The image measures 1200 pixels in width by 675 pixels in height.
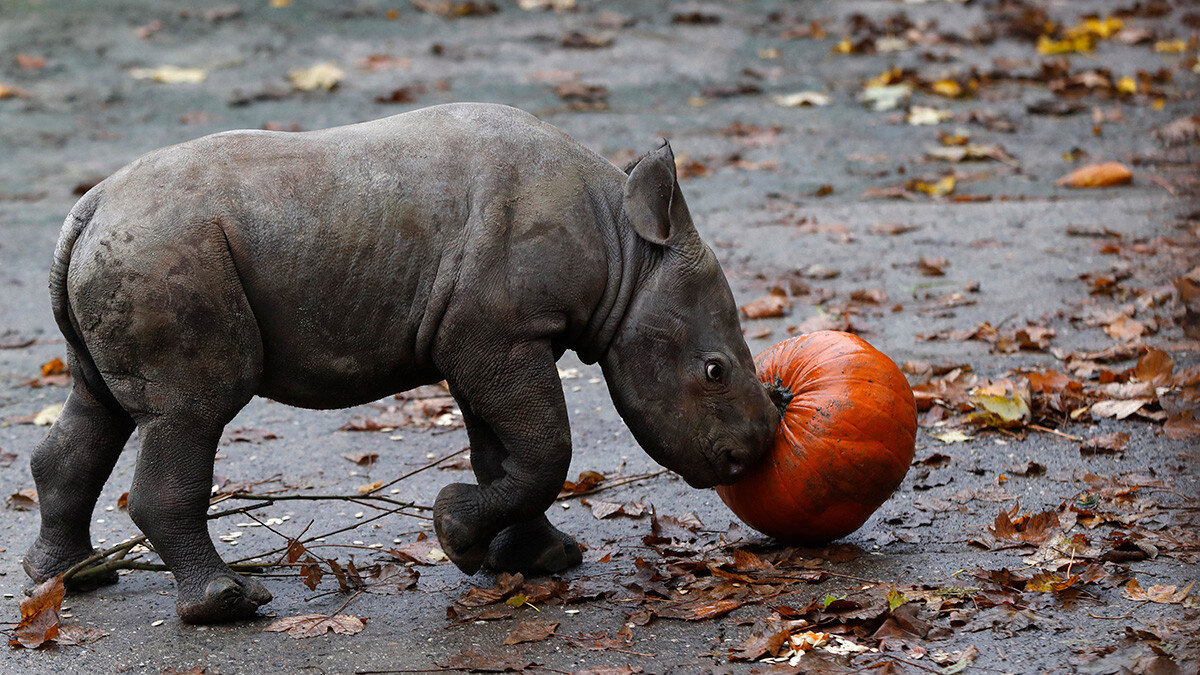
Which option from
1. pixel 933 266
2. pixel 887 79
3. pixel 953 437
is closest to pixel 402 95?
pixel 887 79

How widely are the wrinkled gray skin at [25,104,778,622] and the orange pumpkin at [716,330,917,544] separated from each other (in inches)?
5.5

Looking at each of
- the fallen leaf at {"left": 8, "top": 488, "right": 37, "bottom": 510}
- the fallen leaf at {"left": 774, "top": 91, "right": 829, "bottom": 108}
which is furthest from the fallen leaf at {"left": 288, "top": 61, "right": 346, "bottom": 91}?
the fallen leaf at {"left": 8, "top": 488, "right": 37, "bottom": 510}

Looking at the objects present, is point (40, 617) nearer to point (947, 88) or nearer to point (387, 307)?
point (387, 307)

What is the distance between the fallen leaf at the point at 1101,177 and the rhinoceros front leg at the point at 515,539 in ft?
23.6

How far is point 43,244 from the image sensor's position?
9.88 m

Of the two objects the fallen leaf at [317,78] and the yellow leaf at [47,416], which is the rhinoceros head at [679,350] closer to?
the yellow leaf at [47,416]

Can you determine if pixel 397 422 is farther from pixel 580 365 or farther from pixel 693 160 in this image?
pixel 693 160

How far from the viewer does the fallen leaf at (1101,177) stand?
10.3 meters

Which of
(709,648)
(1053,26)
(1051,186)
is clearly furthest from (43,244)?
(1053,26)

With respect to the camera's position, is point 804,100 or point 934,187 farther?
point 804,100

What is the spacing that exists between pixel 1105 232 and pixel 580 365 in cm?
433

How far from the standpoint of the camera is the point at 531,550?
4.89m

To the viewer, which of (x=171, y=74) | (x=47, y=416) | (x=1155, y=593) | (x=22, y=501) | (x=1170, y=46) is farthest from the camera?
(x=1170, y=46)

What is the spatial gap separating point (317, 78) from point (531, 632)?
409 inches
